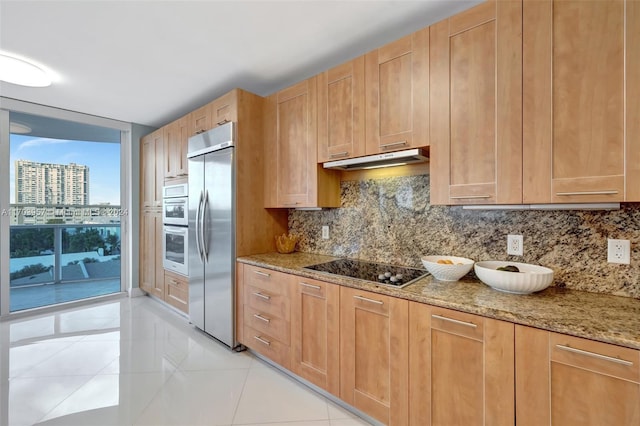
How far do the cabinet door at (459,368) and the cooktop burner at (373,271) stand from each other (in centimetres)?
26

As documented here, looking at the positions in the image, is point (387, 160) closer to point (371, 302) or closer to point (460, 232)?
point (460, 232)

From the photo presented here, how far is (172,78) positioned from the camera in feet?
9.01

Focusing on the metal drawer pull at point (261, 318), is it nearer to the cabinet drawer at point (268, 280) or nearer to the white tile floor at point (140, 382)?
the cabinet drawer at point (268, 280)

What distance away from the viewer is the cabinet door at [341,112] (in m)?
2.04

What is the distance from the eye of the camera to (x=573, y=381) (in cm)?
106

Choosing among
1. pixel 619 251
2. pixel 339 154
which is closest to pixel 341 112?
pixel 339 154

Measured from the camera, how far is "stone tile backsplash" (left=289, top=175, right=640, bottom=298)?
1.44 m

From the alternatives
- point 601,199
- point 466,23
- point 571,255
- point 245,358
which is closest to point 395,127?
point 466,23

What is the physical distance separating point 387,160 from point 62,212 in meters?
4.47

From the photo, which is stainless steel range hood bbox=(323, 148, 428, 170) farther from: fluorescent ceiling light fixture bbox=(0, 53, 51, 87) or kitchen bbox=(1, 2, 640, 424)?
fluorescent ceiling light fixture bbox=(0, 53, 51, 87)

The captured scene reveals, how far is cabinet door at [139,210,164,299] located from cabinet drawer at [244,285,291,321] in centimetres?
196

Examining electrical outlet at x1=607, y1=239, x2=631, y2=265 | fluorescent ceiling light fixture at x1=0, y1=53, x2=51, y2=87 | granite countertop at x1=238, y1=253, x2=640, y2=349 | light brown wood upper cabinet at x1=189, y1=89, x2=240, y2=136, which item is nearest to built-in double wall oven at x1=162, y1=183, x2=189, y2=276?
light brown wood upper cabinet at x1=189, y1=89, x2=240, y2=136

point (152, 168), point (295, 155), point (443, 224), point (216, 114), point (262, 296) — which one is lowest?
point (262, 296)

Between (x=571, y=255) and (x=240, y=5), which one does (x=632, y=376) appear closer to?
(x=571, y=255)
